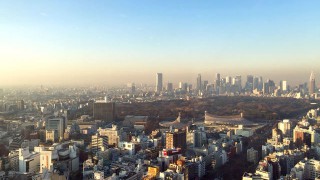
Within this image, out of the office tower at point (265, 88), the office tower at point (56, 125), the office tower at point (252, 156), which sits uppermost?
the office tower at point (265, 88)

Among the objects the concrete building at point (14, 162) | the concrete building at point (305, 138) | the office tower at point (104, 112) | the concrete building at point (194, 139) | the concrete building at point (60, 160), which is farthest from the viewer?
the office tower at point (104, 112)

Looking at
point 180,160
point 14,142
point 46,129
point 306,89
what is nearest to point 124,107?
point 46,129

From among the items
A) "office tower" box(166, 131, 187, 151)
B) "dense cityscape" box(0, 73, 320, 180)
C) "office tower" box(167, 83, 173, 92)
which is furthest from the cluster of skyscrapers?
"office tower" box(166, 131, 187, 151)

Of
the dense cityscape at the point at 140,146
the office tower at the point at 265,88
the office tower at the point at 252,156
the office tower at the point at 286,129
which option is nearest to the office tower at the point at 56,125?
the dense cityscape at the point at 140,146

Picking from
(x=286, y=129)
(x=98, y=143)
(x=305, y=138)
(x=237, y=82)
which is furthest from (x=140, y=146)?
(x=237, y=82)

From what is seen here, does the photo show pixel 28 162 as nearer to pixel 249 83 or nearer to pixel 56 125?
pixel 56 125

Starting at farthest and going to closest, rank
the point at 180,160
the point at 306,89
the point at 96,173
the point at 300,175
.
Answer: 1. the point at 306,89
2. the point at 180,160
3. the point at 300,175
4. the point at 96,173

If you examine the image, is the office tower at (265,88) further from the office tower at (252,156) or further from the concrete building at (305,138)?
the office tower at (252,156)

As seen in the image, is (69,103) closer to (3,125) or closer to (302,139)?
(3,125)
